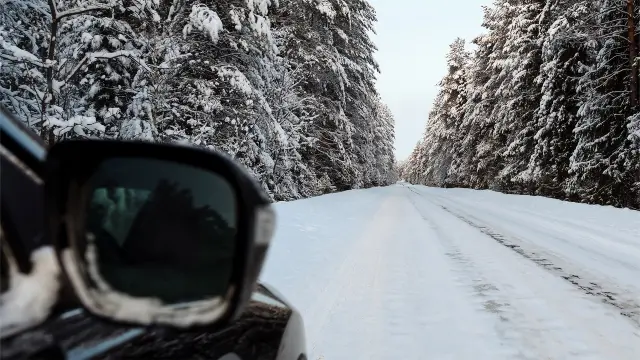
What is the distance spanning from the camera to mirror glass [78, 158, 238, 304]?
32.9 inches

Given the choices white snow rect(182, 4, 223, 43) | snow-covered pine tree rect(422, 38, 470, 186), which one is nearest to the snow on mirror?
white snow rect(182, 4, 223, 43)

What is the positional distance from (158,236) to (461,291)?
4.25 meters

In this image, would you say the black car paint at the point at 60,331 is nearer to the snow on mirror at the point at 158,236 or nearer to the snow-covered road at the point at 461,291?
the snow on mirror at the point at 158,236

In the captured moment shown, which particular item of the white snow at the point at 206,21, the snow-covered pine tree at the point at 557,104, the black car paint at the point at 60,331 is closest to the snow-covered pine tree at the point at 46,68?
the white snow at the point at 206,21

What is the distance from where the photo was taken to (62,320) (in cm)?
85

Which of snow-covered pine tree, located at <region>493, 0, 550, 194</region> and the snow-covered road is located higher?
snow-covered pine tree, located at <region>493, 0, 550, 194</region>

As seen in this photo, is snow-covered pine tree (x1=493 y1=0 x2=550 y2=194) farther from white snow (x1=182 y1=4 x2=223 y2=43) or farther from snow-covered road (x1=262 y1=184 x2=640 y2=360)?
white snow (x1=182 y1=4 x2=223 y2=43)

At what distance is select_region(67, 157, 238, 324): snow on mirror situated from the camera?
805 mm

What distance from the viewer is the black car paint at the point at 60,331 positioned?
74cm

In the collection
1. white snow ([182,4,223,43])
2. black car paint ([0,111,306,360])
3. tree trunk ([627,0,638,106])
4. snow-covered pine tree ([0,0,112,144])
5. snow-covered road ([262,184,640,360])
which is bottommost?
snow-covered road ([262,184,640,360])

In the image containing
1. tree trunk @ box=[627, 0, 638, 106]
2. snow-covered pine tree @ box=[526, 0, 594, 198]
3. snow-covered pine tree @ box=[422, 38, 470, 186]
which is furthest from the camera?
snow-covered pine tree @ box=[422, 38, 470, 186]

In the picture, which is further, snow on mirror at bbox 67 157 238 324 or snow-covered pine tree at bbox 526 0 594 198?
snow-covered pine tree at bbox 526 0 594 198

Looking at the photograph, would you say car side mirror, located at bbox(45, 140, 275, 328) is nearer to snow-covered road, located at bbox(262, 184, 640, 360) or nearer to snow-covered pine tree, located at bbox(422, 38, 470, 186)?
snow-covered road, located at bbox(262, 184, 640, 360)

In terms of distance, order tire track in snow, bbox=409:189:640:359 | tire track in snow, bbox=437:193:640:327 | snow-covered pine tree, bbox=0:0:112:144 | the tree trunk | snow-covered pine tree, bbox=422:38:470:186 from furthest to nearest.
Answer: snow-covered pine tree, bbox=422:38:470:186 → the tree trunk → snow-covered pine tree, bbox=0:0:112:144 → tire track in snow, bbox=437:193:640:327 → tire track in snow, bbox=409:189:640:359
